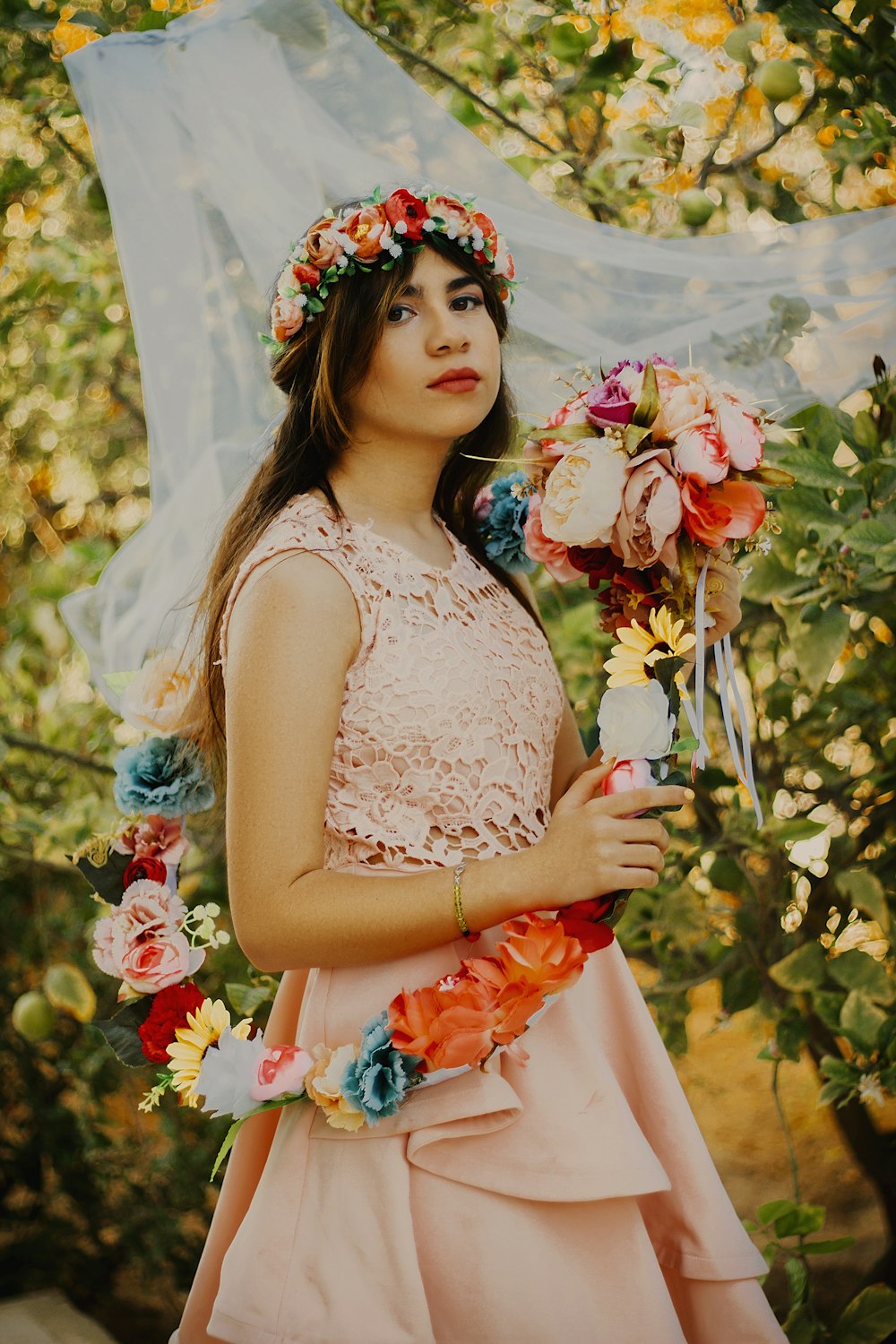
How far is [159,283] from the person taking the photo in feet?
6.33

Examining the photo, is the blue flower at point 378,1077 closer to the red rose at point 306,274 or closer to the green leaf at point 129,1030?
the green leaf at point 129,1030

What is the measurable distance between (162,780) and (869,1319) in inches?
67.2

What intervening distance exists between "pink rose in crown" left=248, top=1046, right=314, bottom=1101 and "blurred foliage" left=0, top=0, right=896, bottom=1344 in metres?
0.69

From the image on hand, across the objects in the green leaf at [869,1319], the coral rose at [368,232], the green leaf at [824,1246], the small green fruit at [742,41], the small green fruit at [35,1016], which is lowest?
the small green fruit at [35,1016]

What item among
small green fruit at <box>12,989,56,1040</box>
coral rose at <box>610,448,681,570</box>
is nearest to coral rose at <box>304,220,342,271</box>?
coral rose at <box>610,448,681,570</box>

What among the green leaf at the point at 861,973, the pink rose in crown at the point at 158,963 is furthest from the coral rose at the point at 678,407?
the green leaf at the point at 861,973

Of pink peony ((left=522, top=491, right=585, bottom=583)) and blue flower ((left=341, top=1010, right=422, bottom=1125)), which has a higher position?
pink peony ((left=522, top=491, right=585, bottom=583))

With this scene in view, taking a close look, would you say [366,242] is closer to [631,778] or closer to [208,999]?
[631,778]

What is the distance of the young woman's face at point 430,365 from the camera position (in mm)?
1596

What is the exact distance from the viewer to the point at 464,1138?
1.43 m

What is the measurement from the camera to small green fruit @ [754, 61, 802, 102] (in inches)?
82.4

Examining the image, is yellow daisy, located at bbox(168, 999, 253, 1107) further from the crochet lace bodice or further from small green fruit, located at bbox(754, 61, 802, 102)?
small green fruit, located at bbox(754, 61, 802, 102)

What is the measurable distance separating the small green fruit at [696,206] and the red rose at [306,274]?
938mm

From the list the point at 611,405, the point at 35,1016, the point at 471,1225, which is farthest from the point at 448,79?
the point at 35,1016
